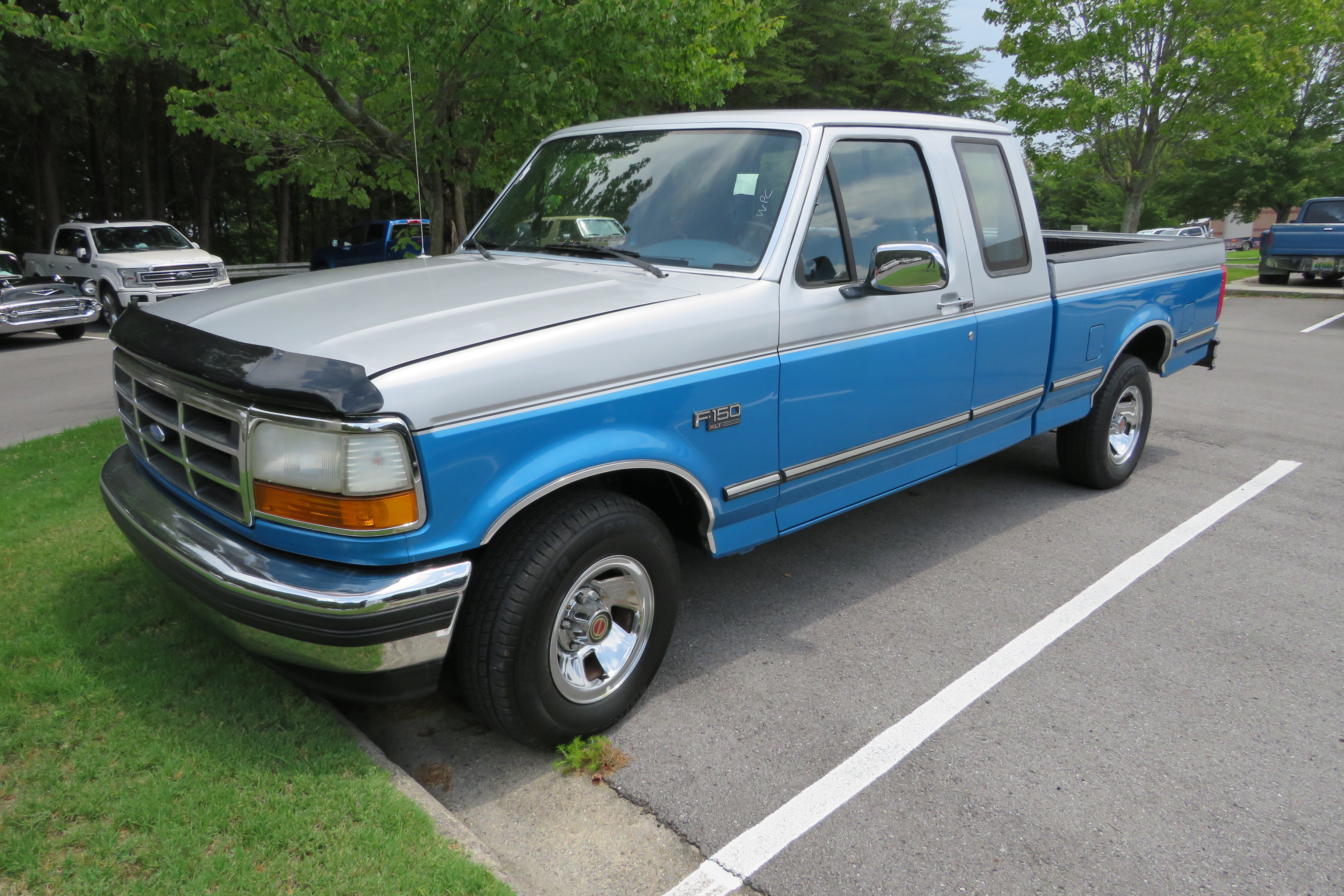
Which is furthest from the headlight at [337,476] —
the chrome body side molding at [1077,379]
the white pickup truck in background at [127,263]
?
the white pickup truck in background at [127,263]

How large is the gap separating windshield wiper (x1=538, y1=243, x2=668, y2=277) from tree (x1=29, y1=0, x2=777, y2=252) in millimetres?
2995

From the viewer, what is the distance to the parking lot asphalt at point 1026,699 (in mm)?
2744

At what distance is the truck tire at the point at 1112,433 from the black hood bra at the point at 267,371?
15.3 feet

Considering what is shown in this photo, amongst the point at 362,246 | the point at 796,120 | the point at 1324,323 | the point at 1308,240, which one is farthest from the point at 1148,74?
the point at 796,120

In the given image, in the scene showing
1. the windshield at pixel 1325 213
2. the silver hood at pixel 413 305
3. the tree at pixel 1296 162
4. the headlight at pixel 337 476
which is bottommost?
the headlight at pixel 337 476

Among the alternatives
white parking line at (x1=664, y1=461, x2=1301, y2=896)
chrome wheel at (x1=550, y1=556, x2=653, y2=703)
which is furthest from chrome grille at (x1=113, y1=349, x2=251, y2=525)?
white parking line at (x1=664, y1=461, x2=1301, y2=896)

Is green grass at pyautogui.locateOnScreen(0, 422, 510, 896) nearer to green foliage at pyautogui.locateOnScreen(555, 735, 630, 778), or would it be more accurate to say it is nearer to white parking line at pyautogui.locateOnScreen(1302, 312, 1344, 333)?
green foliage at pyautogui.locateOnScreen(555, 735, 630, 778)

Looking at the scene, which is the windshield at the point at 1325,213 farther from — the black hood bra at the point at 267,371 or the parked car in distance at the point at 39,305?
the parked car in distance at the point at 39,305

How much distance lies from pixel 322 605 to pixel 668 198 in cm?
221

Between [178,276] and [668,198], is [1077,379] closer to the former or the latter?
[668,198]

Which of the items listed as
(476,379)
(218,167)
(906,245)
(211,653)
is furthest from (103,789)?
(218,167)

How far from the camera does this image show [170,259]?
1602 cm

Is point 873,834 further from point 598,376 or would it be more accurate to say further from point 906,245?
point 906,245

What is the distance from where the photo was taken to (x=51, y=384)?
10.2m
